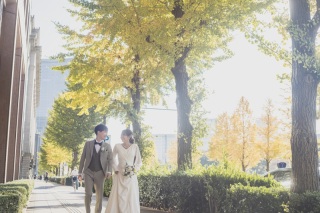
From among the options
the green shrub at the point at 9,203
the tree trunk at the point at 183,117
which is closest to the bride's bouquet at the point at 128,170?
the green shrub at the point at 9,203

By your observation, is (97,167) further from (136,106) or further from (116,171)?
(136,106)

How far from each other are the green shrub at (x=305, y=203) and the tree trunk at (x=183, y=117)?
21.3ft

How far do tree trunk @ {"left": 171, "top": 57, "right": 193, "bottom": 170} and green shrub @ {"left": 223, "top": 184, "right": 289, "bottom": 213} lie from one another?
4797 mm

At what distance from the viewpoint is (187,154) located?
11539mm

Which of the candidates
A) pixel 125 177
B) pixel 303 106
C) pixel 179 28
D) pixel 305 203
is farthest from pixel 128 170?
pixel 179 28

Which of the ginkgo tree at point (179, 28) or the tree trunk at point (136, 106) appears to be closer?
the ginkgo tree at point (179, 28)

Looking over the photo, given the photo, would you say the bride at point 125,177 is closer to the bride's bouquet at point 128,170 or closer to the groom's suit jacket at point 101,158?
the bride's bouquet at point 128,170

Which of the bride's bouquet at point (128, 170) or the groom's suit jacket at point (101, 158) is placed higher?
the groom's suit jacket at point (101, 158)

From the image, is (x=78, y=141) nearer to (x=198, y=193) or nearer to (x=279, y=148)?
(x=279, y=148)

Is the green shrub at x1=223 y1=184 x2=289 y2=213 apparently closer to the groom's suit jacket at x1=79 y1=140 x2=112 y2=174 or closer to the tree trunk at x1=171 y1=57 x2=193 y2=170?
the groom's suit jacket at x1=79 y1=140 x2=112 y2=174

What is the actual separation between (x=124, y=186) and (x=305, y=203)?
359cm

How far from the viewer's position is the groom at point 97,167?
24.2 ft

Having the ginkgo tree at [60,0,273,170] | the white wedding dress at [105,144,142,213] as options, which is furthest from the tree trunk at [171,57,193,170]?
the white wedding dress at [105,144,142,213]

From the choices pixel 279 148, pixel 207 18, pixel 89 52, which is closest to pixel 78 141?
pixel 279 148
